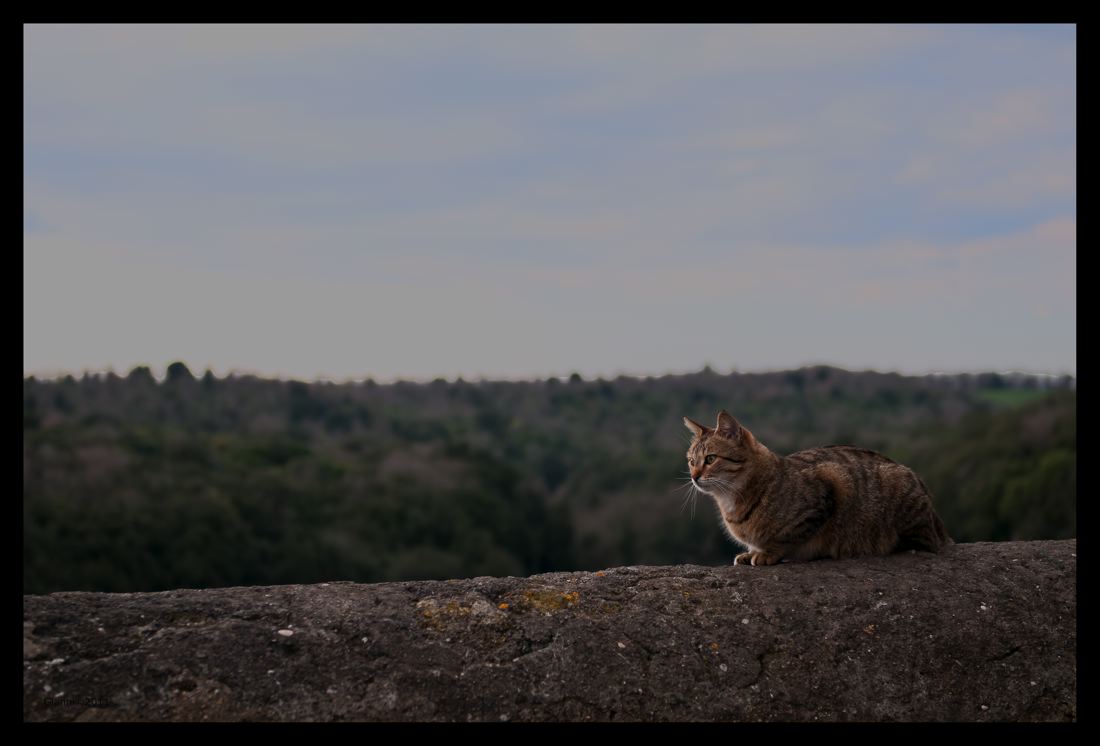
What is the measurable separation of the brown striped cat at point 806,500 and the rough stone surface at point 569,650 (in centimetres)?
63

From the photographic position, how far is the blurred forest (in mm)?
51375

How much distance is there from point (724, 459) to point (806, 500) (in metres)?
0.64

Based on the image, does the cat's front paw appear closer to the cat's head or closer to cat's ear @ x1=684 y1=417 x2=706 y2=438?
the cat's head

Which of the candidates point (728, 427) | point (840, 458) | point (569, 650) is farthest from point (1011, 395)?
point (569, 650)

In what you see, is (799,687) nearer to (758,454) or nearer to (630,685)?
(630,685)

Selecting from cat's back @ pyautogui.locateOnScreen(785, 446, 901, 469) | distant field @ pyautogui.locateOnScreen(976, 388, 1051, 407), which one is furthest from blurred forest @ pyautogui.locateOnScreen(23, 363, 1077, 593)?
cat's back @ pyautogui.locateOnScreen(785, 446, 901, 469)

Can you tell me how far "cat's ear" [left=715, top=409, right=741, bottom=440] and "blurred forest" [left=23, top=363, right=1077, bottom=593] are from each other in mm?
30969

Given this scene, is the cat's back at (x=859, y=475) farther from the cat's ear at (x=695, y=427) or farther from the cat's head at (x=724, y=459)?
the cat's ear at (x=695, y=427)

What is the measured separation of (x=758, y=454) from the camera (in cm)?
772

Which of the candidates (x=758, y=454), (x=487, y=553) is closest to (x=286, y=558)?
(x=487, y=553)

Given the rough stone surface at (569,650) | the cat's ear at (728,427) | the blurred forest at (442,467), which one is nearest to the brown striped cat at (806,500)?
the cat's ear at (728,427)

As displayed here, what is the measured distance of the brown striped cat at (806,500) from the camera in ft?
23.9
